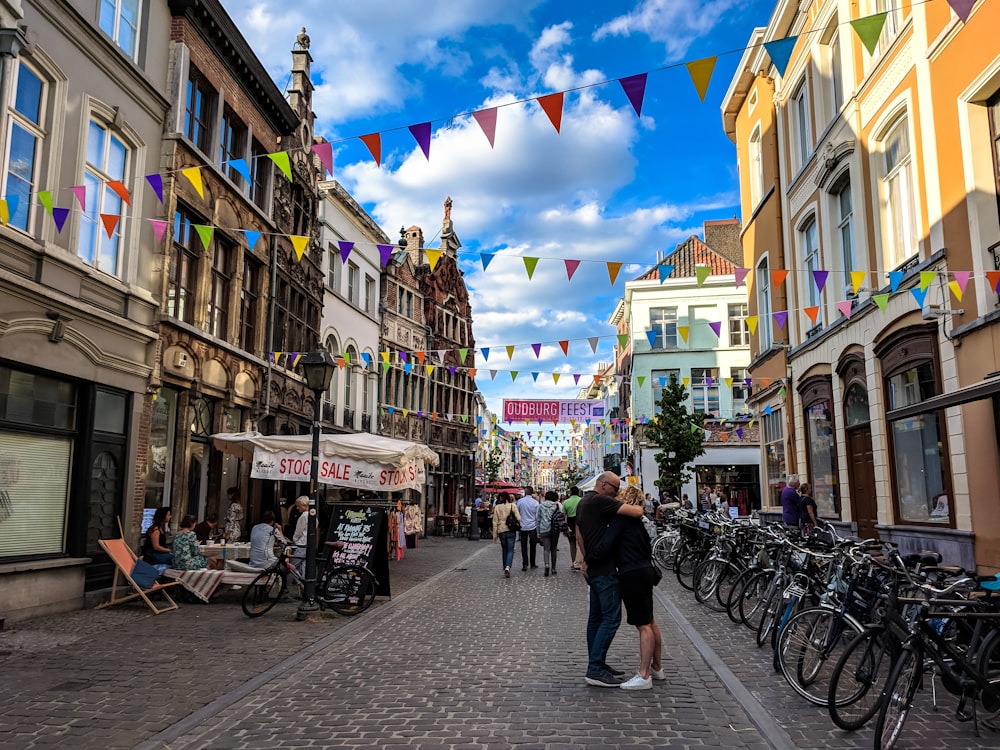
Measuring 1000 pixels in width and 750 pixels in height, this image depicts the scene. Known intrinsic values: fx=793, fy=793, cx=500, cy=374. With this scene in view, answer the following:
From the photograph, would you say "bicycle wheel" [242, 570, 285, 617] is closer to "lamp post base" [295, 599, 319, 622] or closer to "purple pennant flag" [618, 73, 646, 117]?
"lamp post base" [295, 599, 319, 622]

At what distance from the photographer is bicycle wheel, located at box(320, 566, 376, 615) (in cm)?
1075

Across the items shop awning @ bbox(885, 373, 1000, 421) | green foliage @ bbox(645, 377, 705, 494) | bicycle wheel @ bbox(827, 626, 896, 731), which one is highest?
green foliage @ bbox(645, 377, 705, 494)

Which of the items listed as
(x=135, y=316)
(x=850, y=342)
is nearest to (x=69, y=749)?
(x=135, y=316)

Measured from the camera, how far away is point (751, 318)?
18797mm

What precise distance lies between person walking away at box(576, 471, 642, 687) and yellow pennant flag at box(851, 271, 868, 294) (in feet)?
26.7

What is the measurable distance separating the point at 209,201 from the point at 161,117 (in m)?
2.02

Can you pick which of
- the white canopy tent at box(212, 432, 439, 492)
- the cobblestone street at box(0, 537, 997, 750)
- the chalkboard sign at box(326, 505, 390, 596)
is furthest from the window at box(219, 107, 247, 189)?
the cobblestone street at box(0, 537, 997, 750)

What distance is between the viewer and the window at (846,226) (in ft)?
48.8

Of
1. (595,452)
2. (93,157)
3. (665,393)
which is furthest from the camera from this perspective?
(595,452)

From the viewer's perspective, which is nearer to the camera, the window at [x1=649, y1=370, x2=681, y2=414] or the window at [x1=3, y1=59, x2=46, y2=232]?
the window at [x1=3, y1=59, x2=46, y2=232]

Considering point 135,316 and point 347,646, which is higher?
point 135,316

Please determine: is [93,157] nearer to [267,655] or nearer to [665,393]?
[267,655]

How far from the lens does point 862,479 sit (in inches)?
570

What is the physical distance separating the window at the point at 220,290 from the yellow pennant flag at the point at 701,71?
1135cm
